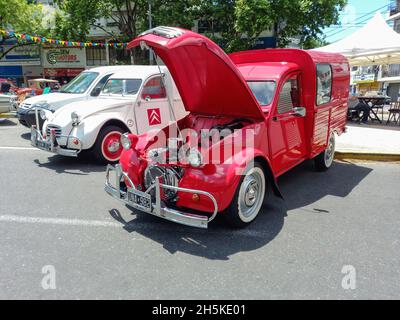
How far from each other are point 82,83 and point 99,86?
0.76 metres

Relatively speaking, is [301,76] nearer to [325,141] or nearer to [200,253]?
[325,141]

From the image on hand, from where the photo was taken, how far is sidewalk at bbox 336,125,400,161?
7188 millimetres

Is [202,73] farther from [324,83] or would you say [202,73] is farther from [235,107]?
[324,83]

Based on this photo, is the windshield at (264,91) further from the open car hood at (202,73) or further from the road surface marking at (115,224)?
the road surface marking at (115,224)

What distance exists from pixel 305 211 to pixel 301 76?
2114mm

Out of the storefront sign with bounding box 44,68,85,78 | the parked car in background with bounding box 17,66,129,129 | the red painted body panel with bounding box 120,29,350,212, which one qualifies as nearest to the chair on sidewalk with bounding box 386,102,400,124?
the red painted body panel with bounding box 120,29,350,212

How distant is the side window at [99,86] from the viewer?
765 cm

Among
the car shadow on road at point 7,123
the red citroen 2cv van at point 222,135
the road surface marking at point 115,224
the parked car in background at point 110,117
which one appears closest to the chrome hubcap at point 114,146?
the parked car in background at point 110,117

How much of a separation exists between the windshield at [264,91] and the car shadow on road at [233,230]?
4.76 feet

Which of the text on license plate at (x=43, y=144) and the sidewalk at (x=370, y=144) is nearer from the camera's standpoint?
the text on license plate at (x=43, y=144)

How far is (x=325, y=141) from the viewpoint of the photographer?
5.80m

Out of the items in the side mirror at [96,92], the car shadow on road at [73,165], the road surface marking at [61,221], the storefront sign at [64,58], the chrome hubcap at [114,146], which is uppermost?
the storefront sign at [64,58]

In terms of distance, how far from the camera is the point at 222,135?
14.2 ft
